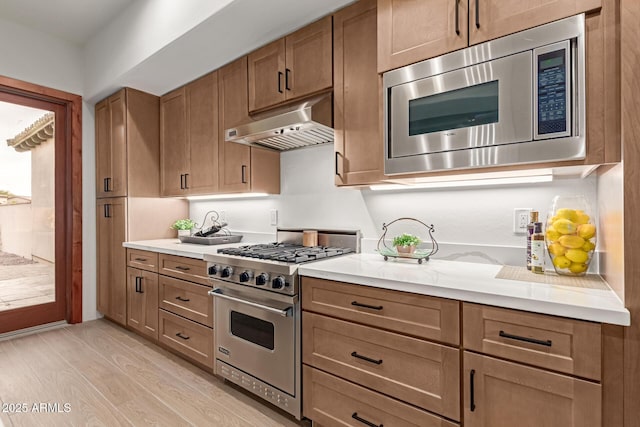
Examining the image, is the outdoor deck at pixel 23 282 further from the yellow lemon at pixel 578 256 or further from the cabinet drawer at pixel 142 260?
the yellow lemon at pixel 578 256

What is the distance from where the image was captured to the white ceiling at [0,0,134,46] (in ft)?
9.46

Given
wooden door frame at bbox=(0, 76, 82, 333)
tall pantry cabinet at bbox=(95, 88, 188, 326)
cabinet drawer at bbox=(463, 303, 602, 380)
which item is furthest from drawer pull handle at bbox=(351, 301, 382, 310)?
wooden door frame at bbox=(0, 76, 82, 333)

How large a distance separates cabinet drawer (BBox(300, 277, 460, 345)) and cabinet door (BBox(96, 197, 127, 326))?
7.76ft

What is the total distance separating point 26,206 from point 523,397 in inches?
171

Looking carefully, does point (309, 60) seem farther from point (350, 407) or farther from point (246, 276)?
point (350, 407)

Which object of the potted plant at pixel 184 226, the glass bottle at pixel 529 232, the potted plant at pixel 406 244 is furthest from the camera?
the potted plant at pixel 184 226

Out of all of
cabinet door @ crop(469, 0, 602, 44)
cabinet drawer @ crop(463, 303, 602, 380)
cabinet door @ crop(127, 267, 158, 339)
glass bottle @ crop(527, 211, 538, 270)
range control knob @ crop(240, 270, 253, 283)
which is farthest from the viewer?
cabinet door @ crop(127, 267, 158, 339)

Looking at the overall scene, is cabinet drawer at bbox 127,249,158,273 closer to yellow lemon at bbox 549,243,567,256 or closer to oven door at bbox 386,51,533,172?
oven door at bbox 386,51,533,172

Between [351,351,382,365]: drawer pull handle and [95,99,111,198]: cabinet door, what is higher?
[95,99,111,198]: cabinet door

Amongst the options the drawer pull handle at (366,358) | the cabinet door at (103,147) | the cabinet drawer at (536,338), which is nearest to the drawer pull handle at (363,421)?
the drawer pull handle at (366,358)

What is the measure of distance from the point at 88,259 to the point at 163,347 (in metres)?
1.56

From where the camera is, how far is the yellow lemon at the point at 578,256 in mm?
1431

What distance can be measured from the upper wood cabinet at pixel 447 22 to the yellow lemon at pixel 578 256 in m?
0.93

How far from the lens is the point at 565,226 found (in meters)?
1.45
